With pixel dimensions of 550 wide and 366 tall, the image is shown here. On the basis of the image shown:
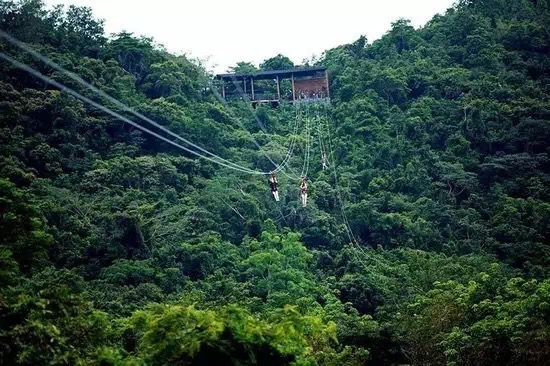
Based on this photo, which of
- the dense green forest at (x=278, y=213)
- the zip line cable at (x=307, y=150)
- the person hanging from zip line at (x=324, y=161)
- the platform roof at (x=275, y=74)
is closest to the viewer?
the dense green forest at (x=278, y=213)

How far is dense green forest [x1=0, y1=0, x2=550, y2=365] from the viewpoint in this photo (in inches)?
419

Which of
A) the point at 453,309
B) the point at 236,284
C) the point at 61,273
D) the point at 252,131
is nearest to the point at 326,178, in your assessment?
the point at 252,131

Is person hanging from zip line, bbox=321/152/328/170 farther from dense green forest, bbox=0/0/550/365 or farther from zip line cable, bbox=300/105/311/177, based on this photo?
zip line cable, bbox=300/105/311/177

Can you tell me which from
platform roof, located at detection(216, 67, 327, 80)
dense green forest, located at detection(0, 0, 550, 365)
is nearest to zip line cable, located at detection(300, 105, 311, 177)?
dense green forest, located at detection(0, 0, 550, 365)

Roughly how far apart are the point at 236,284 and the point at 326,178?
1190 centimetres

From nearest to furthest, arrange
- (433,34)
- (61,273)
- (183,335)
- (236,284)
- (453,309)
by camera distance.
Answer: (183,335) < (61,273) < (453,309) < (236,284) < (433,34)

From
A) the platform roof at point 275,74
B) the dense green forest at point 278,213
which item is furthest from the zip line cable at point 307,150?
the platform roof at point 275,74

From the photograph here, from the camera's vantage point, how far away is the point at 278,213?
29.2 meters

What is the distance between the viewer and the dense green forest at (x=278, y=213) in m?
10.6

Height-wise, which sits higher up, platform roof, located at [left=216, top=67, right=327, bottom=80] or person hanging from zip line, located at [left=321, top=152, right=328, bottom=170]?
platform roof, located at [left=216, top=67, right=327, bottom=80]

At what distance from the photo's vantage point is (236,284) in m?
22.3

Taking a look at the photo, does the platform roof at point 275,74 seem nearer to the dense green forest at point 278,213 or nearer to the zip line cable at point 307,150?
the dense green forest at point 278,213

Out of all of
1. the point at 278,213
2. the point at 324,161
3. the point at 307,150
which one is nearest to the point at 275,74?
the point at 307,150

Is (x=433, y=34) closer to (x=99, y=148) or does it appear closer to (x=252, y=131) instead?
(x=252, y=131)
